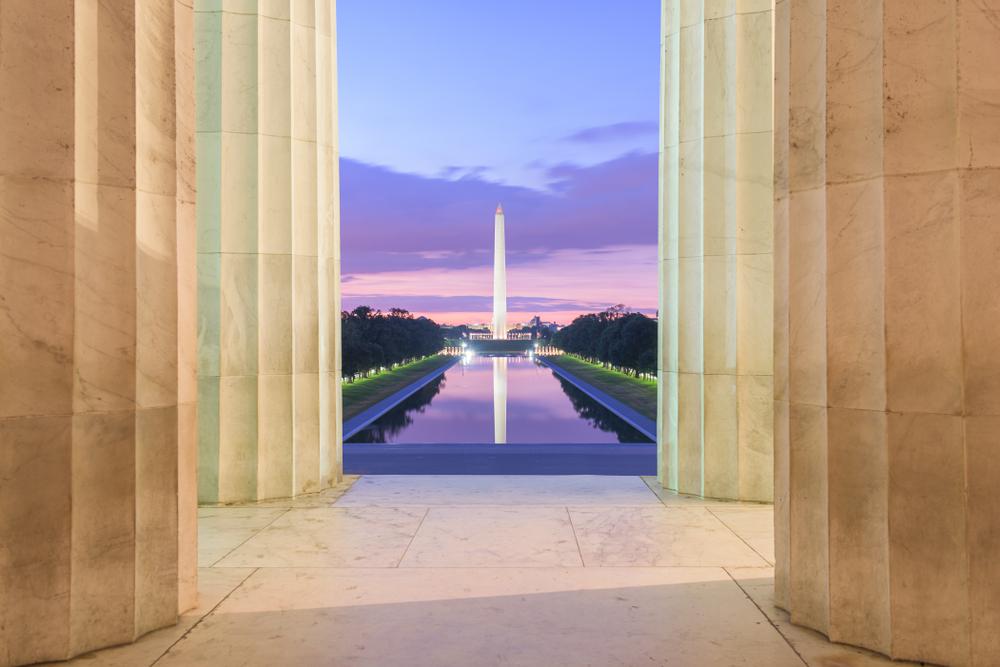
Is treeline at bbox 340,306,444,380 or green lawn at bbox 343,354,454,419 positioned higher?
treeline at bbox 340,306,444,380

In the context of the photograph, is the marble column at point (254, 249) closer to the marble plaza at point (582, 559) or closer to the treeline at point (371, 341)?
the marble plaza at point (582, 559)

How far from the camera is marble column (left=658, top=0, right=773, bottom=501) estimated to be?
48.2ft

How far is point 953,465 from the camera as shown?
24.3 feet

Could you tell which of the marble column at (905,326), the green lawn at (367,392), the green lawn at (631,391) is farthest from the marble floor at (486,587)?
the green lawn at (367,392)

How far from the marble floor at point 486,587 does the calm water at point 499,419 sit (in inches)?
666

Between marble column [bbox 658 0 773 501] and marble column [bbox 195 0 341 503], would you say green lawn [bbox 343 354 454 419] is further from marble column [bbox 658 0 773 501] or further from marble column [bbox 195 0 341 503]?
marble column [bbox 658 0 773 501]

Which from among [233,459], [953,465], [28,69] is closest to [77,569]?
[28,69]

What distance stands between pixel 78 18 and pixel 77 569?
5.70 meters

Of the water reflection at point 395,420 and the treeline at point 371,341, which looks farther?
the treeline at point 371,341

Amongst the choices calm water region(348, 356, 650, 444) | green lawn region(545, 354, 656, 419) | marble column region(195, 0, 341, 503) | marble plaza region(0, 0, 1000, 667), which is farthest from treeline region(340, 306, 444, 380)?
marble plaza region(0, 0, 1000, 667)

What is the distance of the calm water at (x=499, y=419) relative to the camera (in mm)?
37406

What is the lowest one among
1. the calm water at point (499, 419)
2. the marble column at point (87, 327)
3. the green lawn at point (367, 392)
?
the calm water at point (499, 419)

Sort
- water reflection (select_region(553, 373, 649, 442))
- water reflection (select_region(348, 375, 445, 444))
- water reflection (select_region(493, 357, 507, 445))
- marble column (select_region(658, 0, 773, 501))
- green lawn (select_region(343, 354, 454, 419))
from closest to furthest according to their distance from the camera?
marble column (select_region(658, 0, 773, 501)), water reflection (select_region(348, 375, 445, 444)), water reflection (select_region(493, 357, 507, 445)), water reflection (select_region(553, 373, 649, 442)), green lawn (select_region(343, 354, 454, 419))

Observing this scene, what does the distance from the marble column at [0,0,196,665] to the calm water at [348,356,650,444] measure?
2216 cm
